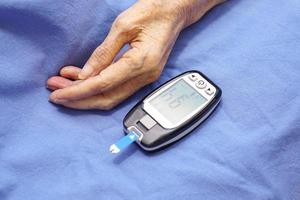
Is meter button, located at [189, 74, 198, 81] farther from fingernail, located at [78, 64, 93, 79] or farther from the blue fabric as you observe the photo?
fingernail, located at [78, 64, 93, 79]

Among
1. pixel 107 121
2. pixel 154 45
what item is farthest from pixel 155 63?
pixel 107 121

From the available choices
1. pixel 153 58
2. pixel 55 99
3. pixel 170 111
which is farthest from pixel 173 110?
pixel 55 99

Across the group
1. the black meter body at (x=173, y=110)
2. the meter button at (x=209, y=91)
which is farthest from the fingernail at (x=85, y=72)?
the meter button at (x=209, y=91)

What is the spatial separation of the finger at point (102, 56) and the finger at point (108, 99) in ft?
Result: 0.15

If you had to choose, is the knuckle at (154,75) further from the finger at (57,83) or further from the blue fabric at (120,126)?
the finger at (57,83)

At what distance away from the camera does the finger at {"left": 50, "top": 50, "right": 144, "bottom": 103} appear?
2.22 feet

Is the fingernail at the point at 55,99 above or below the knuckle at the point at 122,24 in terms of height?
below

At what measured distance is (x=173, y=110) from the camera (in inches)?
27.0

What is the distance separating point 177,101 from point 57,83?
22 centimetres

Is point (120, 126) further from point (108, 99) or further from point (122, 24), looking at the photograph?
point (122, 24)

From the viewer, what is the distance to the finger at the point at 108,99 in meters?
0.70

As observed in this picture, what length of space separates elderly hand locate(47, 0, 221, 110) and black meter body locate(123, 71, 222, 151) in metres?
0.05

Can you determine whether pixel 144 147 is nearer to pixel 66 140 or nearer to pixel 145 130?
pixel 145 130

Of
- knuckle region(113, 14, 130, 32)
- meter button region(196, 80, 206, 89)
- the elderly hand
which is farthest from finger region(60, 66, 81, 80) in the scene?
meter button region(196, 80, 206, 89)
